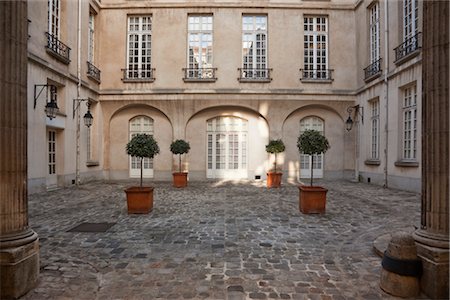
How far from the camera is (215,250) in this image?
14.9 ft

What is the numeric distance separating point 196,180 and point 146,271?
11042 mm

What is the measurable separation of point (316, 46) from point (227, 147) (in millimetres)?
6905

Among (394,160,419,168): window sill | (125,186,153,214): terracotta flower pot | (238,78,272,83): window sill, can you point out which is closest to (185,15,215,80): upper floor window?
(238,78,272,83): window sill

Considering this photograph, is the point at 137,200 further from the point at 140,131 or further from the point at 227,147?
the point at 140,131

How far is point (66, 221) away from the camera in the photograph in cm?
636

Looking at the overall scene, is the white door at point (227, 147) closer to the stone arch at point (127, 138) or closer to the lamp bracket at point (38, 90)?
the stone arch at point (127, 138)

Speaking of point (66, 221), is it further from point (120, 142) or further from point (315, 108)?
point (315, 108)

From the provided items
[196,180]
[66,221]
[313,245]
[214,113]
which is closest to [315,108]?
[214,113]

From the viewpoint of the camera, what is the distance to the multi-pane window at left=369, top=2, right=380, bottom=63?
513 inches

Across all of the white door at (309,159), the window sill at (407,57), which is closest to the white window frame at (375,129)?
the window sill at (407,57)

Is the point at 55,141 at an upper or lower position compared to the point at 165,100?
lower

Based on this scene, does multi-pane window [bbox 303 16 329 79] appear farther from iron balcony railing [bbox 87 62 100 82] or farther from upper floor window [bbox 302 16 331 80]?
iron balcony railing [bbox 87 62 100 82]

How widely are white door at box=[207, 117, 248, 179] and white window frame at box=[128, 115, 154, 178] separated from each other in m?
3.01

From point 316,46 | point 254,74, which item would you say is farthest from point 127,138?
point 316,46
